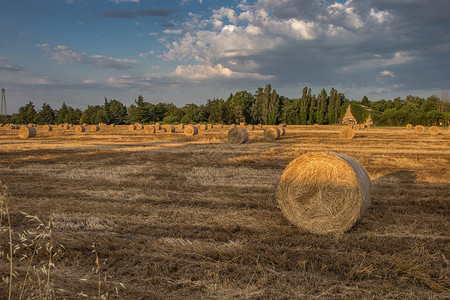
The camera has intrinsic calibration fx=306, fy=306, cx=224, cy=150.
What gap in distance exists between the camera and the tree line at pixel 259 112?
70344 mm

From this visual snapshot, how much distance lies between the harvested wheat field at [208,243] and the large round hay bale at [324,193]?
0.79 ft

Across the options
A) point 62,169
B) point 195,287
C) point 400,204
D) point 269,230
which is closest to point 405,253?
point 269,230

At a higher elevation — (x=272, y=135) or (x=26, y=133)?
(x=26, y=133)

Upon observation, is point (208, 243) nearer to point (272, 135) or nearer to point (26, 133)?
point (272, 135)

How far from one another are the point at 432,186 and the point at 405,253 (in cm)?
529

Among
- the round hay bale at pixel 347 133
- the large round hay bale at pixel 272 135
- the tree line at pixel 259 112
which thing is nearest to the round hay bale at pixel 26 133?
the large round hay bale at pixel 272 135

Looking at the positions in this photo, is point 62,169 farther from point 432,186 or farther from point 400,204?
point 432,186

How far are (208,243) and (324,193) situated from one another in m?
2.74

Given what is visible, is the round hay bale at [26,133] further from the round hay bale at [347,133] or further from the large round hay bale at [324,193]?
the round hay bale at [347,133]

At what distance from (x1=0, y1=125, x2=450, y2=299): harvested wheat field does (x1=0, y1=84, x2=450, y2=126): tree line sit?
67965mm

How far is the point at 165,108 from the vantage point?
338 feet

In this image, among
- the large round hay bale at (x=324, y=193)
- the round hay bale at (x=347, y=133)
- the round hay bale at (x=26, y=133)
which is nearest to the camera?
the large round hay bale at (x=324, y=193)

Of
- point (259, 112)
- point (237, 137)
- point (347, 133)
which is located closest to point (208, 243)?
point (237, 137)

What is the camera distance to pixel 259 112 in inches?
3322
